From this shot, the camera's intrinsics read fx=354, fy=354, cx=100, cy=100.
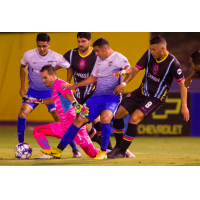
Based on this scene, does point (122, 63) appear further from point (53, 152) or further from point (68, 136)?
point (53, 152)

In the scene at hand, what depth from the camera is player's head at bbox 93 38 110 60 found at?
5.11 metres

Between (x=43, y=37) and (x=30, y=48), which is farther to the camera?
(x=30, y=48)

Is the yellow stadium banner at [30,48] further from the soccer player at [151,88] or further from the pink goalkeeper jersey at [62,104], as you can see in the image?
the pink goalkeeper jersey at [62,104]

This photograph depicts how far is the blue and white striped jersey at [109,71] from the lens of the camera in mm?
5230

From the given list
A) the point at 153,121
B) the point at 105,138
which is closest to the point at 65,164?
the point at 105,138

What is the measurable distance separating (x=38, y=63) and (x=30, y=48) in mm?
4592

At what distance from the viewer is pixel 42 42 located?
5688 mm

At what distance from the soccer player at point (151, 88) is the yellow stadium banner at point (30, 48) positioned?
455 cm

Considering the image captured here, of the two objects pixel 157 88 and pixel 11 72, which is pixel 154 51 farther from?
pixel 11 72

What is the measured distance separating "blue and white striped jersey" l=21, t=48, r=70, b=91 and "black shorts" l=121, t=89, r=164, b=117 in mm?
1211

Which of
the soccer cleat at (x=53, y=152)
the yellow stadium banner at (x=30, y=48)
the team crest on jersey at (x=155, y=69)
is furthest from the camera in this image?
the yellow stadium banner at (x=30, y=48)

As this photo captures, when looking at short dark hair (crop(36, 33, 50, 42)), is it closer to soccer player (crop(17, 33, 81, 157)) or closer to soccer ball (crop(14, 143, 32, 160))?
soccer player (crop(17, 33, 81, 157))

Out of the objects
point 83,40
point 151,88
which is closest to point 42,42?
point 83,40

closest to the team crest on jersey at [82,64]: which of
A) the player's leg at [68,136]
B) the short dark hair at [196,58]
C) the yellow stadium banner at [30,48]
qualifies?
the player's leg at [68,136]
